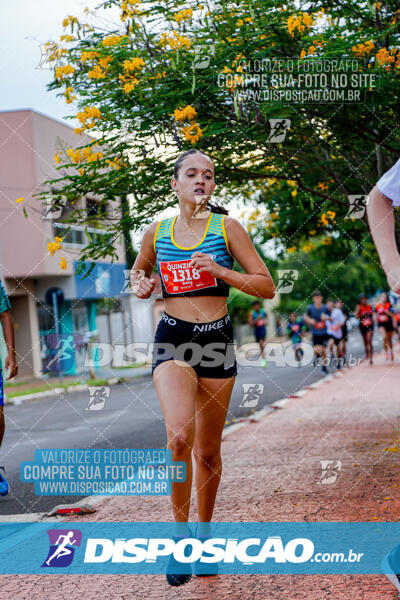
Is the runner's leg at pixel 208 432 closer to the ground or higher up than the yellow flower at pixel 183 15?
closer to the ground

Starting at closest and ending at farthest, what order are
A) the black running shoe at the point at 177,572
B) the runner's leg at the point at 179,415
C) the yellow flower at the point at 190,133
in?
the black running shoe at the point at 177,572 < the runner's leg at the point at 179,415 < the yellow flower at the point at 190,133

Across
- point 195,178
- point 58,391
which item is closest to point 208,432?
point 195,178

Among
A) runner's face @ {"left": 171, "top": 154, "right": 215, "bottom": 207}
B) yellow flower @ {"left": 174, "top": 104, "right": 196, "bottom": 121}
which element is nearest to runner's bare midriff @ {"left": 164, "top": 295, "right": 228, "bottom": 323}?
runner's face @ {"left": 171, "top": 154, "right": 215, "bottom": 207}

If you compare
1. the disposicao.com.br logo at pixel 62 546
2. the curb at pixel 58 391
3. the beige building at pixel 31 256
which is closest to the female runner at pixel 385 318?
the curb at pixel 58 391

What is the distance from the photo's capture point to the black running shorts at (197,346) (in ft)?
12.4

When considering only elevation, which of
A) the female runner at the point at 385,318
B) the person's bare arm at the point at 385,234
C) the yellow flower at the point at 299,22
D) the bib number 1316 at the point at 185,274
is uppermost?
the yellow flower at the point at 299,22

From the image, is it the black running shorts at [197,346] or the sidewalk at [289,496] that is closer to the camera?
the sidewalk at [289,496]

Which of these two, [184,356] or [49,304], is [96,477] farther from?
[49,304]

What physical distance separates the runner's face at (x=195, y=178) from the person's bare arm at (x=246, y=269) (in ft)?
0.56

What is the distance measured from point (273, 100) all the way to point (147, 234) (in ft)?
7.25

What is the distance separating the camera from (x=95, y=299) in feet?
103

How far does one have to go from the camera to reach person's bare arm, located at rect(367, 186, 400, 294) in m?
2.56

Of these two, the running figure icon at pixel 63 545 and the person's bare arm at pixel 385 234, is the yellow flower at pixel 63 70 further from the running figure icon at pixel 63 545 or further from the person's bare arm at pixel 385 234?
the person's bare arm at pixel 385 234

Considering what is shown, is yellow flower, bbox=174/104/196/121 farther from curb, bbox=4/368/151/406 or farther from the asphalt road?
curb, bbox=4/368/151/406
